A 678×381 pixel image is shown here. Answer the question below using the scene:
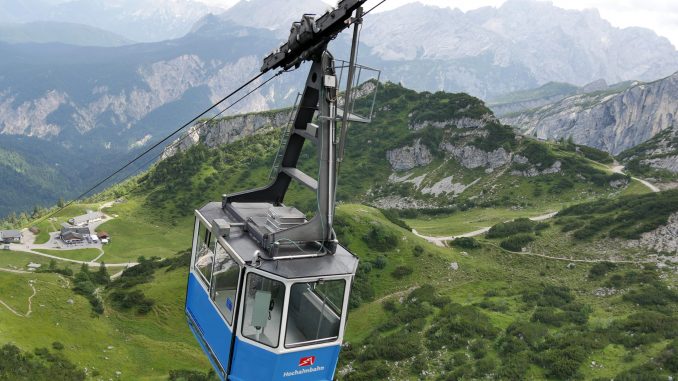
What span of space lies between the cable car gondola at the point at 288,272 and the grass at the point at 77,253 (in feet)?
295

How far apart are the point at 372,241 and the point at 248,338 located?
38398 mm

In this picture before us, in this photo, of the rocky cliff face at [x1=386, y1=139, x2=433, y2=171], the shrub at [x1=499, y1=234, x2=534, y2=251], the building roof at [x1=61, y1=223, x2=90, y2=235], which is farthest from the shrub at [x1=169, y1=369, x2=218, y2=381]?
the rocky cliff face at [x1=386, y1=139, x2=433, y2=171]

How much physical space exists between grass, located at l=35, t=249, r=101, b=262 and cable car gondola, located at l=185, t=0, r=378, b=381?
295ft

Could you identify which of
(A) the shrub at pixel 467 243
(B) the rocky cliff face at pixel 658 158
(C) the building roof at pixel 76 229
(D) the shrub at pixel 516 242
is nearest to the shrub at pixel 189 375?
(A) the shrub at pixel 467 243

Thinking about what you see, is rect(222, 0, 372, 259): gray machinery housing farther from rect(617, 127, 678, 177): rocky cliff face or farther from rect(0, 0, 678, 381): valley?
rect(617, 127, 678, 177): rocky cliff face

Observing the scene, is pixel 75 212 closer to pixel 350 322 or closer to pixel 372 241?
pixel 372 241

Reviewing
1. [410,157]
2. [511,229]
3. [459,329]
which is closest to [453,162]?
[410,157]

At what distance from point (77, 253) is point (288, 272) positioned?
321 ft

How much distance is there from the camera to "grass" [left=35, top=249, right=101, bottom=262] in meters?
92.0

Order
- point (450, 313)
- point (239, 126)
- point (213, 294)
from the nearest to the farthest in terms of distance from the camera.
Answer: point (213, 294)
point (450, 313)
point (239, 126)

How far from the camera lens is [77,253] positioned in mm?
94000

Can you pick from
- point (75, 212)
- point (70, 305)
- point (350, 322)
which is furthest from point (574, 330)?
point (75, 212)

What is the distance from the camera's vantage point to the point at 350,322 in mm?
36406

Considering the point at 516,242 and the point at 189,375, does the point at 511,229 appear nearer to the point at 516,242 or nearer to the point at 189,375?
the point at 516,242
